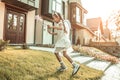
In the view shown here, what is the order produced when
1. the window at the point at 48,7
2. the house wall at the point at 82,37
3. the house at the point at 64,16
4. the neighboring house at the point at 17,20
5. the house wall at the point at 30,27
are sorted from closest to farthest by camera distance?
the neighboring house at the point at 17,20 < the house wall at the point at 30,27 < the house at the point at 64,16 < the window at the point at 48,7 < the house wall at the point at 82,37

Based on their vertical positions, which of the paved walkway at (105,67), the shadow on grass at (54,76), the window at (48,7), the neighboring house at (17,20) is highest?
the window at (48,7)

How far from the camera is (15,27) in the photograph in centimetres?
1645

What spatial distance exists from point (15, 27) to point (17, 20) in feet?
2.00

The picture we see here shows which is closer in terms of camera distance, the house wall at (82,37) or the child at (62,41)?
the child at (62,41)

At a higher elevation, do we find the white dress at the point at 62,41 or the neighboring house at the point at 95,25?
the neighboring house at the point at 95,25

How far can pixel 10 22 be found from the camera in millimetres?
15930

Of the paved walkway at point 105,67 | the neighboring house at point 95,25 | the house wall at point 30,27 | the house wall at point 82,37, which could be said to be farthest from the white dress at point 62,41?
the neighboring house at point 95,25

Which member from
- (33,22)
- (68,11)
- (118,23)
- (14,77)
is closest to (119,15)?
(118,23)

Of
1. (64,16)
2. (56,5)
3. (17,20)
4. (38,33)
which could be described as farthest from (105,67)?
(64,16)

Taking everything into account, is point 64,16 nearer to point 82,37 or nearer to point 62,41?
point 82,37

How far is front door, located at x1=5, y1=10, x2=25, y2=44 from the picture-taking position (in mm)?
15714

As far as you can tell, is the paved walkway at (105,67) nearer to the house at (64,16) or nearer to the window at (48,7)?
the house at (64,16)

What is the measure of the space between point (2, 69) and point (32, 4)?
11.8 meters

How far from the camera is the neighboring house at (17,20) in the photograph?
1529cm
